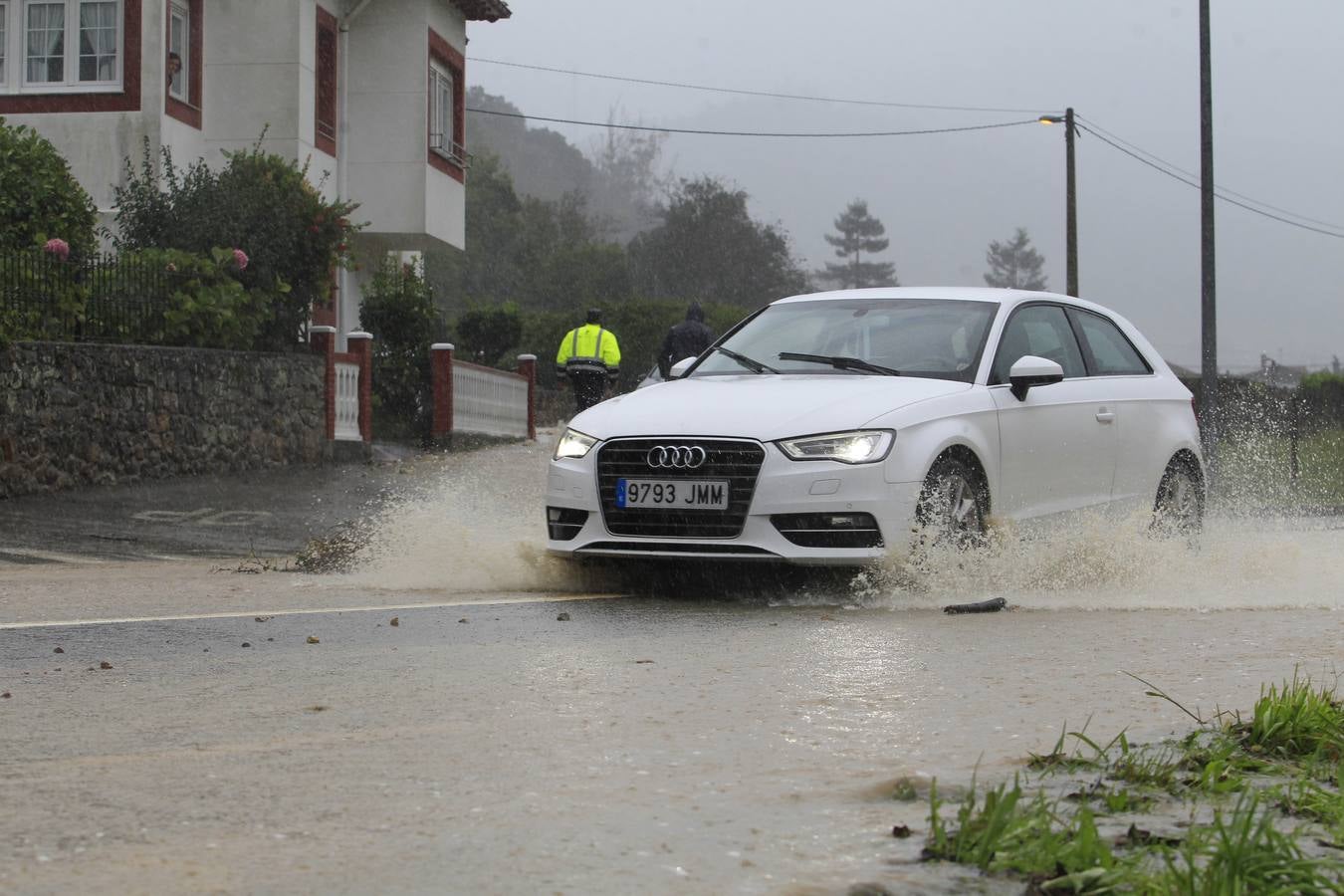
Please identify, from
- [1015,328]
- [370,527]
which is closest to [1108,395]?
[1015,328]

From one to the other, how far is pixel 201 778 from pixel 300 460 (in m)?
16.8

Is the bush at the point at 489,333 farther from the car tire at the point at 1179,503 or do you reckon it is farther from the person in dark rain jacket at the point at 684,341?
the car tire at the point at 1179,503

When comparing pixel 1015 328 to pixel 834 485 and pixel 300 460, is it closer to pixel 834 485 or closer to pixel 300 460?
pixel 834 485

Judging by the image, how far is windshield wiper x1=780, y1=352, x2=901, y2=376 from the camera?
938 centimetres

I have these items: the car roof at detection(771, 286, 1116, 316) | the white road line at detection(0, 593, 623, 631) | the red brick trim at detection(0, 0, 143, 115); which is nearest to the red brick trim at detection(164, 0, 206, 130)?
the red brick trim at detection(0, 0, 143, 115)

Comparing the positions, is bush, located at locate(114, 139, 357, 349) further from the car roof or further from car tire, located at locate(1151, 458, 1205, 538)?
car tire, located at locate(1151, 458, 1205, 538)

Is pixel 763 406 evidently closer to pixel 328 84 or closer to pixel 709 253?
pixel 328 84

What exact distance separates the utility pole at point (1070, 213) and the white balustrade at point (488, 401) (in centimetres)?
1292

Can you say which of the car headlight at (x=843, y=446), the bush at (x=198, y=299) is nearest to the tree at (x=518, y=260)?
the bush at (x=198, y=299)

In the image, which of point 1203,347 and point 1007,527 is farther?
point 1203,347

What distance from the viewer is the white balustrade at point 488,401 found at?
26188 millimetres

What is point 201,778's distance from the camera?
4309mm

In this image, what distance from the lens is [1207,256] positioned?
27.4m

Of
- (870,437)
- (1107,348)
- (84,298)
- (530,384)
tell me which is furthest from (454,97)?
(870,437)
